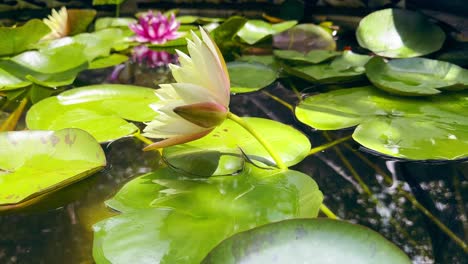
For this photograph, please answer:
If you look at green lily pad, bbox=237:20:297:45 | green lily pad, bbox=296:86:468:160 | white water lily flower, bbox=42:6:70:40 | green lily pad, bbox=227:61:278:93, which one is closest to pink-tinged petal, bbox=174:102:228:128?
green lily pad, bbox=296:86:468:160

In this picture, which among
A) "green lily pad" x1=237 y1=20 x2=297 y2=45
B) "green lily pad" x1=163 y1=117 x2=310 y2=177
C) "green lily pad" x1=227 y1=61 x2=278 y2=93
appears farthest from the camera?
"green lily pad" x1=237 y1=20 x2=297 y2=45

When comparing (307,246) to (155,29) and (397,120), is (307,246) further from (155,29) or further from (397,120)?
(155,29)

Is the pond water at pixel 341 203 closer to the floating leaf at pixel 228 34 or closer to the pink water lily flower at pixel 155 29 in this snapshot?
the floating leaf at pixel 228 34

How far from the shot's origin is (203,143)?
748 mm

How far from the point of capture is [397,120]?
32.4 inches

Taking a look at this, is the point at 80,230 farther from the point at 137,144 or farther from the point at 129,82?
the point at 129,82

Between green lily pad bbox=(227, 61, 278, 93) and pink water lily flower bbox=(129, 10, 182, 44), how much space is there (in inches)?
16.7

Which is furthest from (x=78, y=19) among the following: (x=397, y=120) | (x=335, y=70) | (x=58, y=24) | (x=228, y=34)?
(x=397, y=120)

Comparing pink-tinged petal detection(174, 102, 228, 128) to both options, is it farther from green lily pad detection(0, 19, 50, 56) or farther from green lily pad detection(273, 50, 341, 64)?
green lily pad detection(0, 19, 50, 56)

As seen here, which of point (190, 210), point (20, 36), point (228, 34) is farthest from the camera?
point (228, 34)

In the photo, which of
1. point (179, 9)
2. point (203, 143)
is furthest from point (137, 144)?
point (179, 9)

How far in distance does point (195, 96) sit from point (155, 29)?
38.1 inches

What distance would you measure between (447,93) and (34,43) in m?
1.20

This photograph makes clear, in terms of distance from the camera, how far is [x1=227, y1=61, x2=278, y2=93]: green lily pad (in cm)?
106
